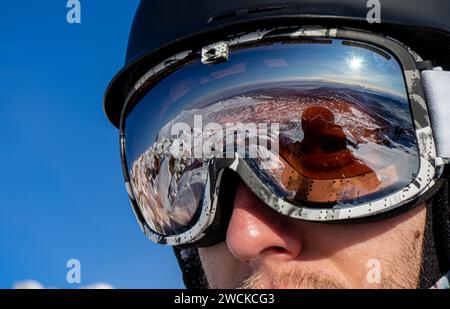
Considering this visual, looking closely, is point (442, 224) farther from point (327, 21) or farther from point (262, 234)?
point (327, 21)

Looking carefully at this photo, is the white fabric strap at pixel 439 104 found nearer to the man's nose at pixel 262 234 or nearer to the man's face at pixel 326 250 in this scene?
the man's face at pixel 326 250

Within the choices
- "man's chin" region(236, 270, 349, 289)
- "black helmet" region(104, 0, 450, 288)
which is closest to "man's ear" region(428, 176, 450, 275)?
"black helmet" region(104, 0, 450, 288)

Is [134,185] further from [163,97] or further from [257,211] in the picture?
[257,211]

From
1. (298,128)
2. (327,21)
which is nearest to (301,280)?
(298,128)

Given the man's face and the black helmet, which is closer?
the man's face

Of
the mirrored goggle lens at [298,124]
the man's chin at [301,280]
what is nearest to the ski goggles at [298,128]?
the mirrored goggle lens at [298,124]

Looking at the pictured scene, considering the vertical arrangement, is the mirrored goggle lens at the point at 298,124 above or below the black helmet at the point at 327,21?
below

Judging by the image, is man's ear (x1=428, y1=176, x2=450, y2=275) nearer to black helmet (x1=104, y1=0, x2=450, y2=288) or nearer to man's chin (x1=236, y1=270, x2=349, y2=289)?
black helmet (x1=104, y1=0, x2=450, y2=288)
